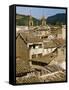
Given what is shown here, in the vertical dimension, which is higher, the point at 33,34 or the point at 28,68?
the point at 33,34

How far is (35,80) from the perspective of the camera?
1621mm

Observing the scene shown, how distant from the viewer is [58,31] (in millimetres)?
1678

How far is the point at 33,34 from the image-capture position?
5.31 ft

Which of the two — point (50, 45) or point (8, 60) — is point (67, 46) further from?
point (8, 60)

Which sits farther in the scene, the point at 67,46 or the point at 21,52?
the point at 67,46

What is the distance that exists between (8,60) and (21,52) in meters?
0.09
